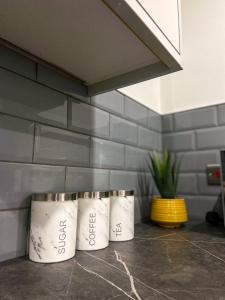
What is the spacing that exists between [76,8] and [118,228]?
0.51 metres

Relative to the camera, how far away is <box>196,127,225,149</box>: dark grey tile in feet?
3.06

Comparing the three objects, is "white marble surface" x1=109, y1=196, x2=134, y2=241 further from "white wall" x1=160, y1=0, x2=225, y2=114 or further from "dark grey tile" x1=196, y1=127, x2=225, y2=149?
"white wall" x1=160, y1=0, x2=225, y2=114

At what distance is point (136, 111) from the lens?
3.04 ft

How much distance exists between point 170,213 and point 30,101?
563 millimetres

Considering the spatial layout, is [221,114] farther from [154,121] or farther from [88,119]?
[88,119]

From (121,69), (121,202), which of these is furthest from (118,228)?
(121,69)

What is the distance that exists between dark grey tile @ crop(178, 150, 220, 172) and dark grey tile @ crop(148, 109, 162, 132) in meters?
0.17

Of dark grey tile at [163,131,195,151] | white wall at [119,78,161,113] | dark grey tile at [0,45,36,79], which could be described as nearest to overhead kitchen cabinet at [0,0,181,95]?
dark grey tile at [0,45,36,79]

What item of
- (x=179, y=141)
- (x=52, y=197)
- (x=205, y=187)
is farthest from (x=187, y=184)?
(x=52, y=197)

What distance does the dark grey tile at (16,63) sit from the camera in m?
0.48

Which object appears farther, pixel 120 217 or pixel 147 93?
pixel 147 93

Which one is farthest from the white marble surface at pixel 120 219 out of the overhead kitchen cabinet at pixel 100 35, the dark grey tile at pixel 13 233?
the overhead kitchen cabinet at pixel 100 35

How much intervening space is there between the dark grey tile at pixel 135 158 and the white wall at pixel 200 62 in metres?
0.32

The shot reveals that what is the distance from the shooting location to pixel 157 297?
31cm
